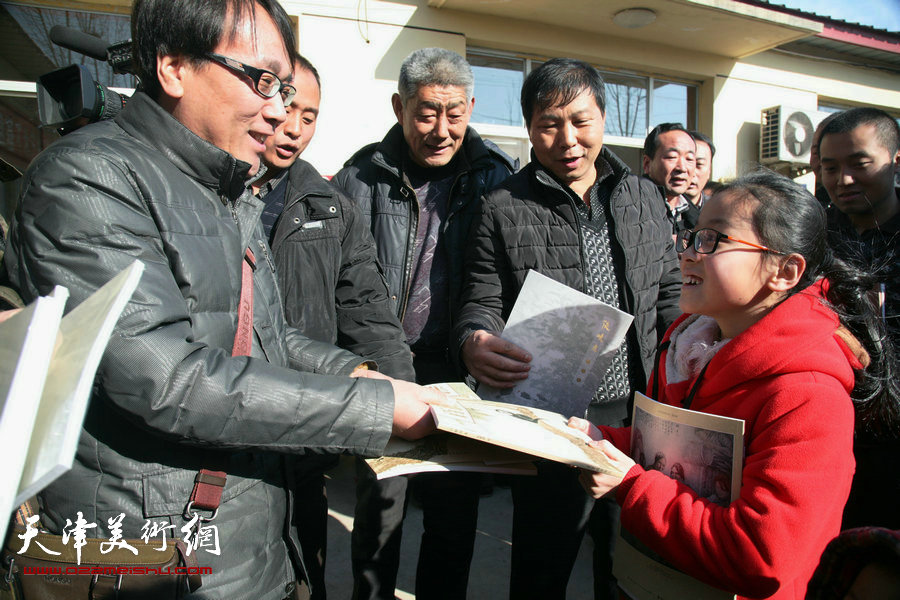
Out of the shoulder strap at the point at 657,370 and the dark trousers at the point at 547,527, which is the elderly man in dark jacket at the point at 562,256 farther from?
the shoulder strap at the point at 657,370

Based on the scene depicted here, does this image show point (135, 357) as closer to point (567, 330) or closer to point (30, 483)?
point (30, 483)

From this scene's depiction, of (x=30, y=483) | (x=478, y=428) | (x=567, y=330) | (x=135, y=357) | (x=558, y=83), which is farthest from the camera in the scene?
(x=558, y=83)

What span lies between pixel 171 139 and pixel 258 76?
0.23 metres

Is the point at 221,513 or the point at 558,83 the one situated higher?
the point at 558,83

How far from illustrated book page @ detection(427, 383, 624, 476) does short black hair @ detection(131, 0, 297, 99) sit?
91cm

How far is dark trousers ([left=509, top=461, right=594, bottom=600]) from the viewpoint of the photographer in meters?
2.00

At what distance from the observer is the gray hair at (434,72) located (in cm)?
246

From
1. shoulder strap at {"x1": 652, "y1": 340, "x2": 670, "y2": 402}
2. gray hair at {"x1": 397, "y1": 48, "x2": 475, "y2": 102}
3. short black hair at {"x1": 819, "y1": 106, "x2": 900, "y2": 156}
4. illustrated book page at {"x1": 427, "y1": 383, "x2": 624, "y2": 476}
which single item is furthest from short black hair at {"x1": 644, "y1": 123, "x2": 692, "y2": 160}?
illustrated book page at {"x1": 427, "y1": 383, "x2": 624, "y2": 476}

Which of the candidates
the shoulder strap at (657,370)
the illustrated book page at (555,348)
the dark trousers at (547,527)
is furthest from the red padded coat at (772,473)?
the dark trousers at (547,527)

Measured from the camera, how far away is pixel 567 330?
1742 millimetres

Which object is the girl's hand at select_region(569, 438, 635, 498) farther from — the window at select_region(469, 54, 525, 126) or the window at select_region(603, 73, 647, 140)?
the window at select_region(603, 73, 647, 140)

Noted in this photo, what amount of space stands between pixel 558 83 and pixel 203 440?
164 cm

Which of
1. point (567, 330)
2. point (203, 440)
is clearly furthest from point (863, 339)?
point (203, 440)

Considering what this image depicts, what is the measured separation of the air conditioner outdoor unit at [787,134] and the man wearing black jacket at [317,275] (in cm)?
623
